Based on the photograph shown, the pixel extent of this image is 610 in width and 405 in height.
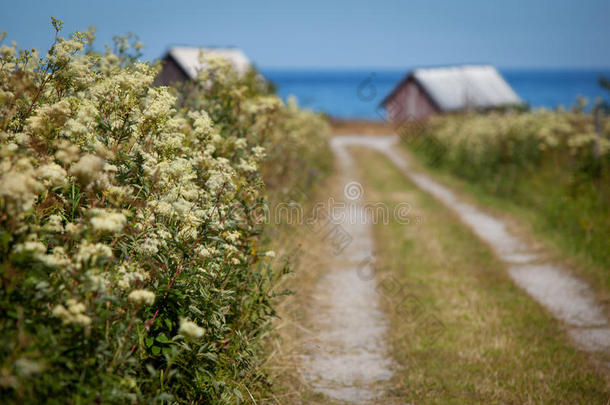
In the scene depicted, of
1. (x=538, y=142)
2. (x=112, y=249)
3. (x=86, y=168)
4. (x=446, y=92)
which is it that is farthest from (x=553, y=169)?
(x=446, y=92)

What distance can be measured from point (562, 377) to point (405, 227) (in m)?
6.34

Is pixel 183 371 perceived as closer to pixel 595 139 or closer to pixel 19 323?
pixel 19 323

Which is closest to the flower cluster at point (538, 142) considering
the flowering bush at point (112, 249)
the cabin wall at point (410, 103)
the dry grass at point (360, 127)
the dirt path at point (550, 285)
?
the dirt path at point (550, 285)

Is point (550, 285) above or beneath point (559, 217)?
beneath

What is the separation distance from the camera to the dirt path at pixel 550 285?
5812 mm

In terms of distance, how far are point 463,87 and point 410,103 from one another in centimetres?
393

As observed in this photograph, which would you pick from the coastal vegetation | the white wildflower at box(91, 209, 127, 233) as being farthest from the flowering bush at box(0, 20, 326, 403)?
the coastal vegetation

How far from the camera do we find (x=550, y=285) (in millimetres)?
7383

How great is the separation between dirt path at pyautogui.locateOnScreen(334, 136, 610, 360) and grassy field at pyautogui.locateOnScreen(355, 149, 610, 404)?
0.21 metres

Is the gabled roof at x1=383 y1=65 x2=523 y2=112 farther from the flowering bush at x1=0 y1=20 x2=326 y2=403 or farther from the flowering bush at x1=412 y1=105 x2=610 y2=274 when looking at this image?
the flowering bush at x1=0 y1=20 x2=326 y2=403

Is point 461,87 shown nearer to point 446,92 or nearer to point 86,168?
point 446,92

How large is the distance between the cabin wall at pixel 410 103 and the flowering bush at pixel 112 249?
3304 centimetres

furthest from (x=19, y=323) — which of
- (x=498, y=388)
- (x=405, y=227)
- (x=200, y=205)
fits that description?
(x=405, y=227)

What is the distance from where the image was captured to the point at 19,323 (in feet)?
7.49
